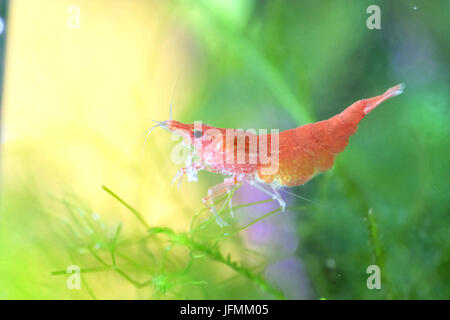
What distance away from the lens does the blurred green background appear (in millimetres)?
1331

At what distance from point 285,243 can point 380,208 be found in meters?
0.47

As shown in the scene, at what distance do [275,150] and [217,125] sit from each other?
708 millimetres

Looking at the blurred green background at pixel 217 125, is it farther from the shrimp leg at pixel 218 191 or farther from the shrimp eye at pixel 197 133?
the shrimp eye at pixel 197 133

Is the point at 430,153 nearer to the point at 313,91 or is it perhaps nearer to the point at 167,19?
the point at 313,91

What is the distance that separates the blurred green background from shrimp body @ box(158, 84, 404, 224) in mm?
221

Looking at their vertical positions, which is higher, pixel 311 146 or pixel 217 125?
pixel 217 125

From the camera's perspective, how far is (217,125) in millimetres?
1610

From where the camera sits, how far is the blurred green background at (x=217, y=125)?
133 centimetres

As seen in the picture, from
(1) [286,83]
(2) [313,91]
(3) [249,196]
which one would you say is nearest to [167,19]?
(1) [286,83]

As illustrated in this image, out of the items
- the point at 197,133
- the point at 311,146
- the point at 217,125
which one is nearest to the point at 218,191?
the point at 197,133

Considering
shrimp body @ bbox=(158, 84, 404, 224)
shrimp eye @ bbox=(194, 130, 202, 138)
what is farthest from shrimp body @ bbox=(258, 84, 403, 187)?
shrimp eye @ bbox=(194, 130, 202, 138)

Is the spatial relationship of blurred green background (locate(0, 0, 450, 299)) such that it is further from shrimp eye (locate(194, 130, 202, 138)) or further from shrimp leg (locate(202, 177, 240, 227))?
shrimp eye (locate(194, 130, 202, 138))

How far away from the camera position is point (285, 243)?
1690mm

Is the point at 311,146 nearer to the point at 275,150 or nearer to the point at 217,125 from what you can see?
the point at 275,150
